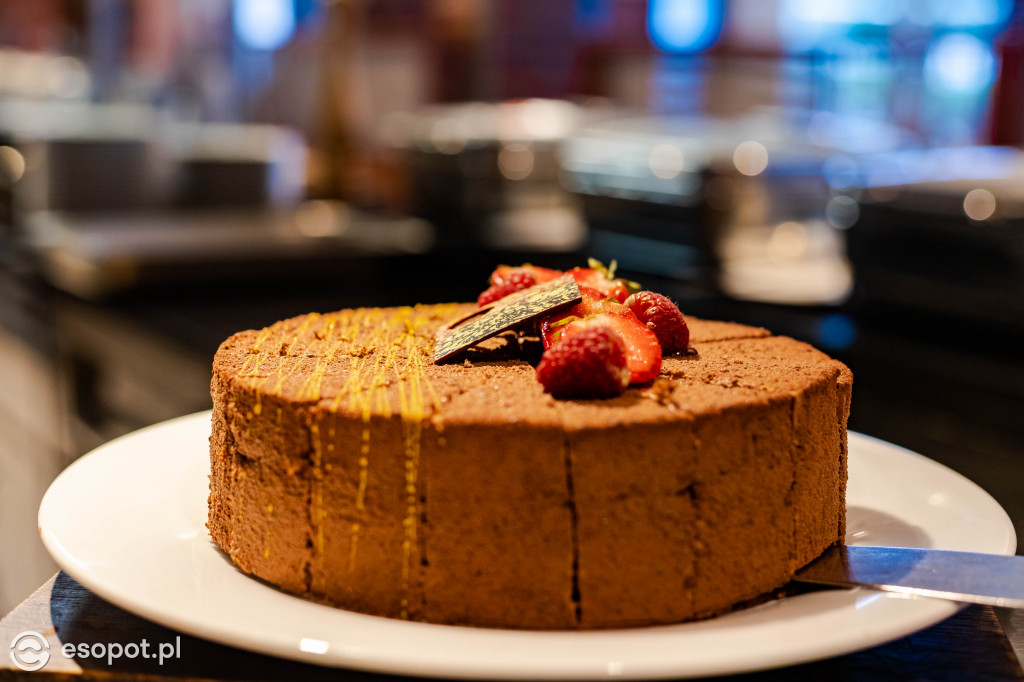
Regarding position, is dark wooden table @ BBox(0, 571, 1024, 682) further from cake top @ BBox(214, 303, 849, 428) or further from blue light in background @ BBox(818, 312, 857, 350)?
blue light in background @ BBox(818, 312, 857, 350)

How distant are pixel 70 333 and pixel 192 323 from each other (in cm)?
55

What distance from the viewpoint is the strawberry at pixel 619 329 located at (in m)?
0.96

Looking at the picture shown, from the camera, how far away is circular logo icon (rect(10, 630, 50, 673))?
78cm

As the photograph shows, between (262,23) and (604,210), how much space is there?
696 cm

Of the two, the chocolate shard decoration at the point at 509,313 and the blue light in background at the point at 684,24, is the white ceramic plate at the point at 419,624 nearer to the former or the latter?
the chocolate shard decoration at the point at 509,313

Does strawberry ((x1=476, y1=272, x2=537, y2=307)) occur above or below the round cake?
above

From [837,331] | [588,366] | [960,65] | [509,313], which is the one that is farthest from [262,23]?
[588,366]

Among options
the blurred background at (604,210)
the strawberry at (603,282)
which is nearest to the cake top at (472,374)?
the strawberry at (603,282)

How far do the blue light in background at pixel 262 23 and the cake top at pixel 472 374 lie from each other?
8049 mm

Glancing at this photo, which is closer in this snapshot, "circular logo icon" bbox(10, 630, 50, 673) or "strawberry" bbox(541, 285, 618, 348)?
"circular logo icon" bbox(10, 630, 50, 673)

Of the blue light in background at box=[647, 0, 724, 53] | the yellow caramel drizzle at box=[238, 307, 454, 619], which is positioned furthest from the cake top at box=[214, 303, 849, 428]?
the blue light in background at box=[647, 0, 724, 53]

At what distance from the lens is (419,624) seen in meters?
0.79

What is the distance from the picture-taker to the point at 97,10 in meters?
8.98

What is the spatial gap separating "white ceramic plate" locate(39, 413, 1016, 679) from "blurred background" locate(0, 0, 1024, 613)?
33cm
